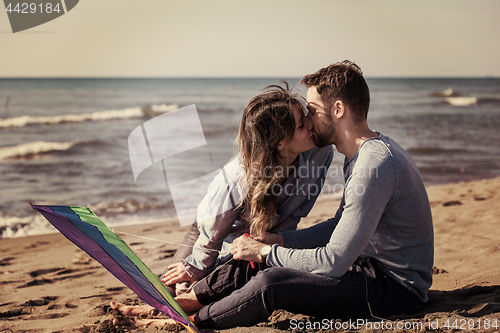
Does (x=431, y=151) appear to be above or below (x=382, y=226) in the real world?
below

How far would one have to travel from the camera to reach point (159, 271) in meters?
3.42

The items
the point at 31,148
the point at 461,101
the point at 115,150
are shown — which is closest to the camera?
the point at 31,148

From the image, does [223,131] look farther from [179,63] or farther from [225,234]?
[179,63]

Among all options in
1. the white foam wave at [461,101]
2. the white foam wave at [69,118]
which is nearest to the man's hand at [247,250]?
the white foam wave at [69,118]

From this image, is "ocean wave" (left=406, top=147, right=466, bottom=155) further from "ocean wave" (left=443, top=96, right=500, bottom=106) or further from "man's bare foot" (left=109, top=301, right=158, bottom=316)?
"ocean wave" (left=443, top=96, right=500, bottom=106)

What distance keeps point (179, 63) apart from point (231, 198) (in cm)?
3300

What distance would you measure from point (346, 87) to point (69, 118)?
15773 millimetres

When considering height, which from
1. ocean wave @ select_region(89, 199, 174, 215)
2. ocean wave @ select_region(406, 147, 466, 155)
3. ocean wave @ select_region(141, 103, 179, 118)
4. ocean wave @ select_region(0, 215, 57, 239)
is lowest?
ocean wave @ select_region(141, 103, 179, 118)

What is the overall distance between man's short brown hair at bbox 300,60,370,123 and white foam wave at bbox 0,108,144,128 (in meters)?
14.3

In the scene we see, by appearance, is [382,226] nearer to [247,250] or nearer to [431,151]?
[247,250]

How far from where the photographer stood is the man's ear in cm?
210

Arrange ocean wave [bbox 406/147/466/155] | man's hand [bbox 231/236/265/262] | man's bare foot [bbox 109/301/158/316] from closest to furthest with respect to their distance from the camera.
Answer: man's hand [bbox 231/236/265/262] < man's bare foot [bbox 109/301/158/316] < ocean wave [bbox 406/147/466/155]

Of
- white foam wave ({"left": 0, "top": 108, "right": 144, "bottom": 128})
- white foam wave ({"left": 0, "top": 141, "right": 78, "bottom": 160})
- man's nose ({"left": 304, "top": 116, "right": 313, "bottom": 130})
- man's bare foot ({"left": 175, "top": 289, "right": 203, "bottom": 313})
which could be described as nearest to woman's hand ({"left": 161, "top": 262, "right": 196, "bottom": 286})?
man's bare foot ({"left": 175, "top": 289, "right": 203, "bottom": 313})

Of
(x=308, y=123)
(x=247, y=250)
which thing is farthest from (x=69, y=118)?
(x=247, y=250)
